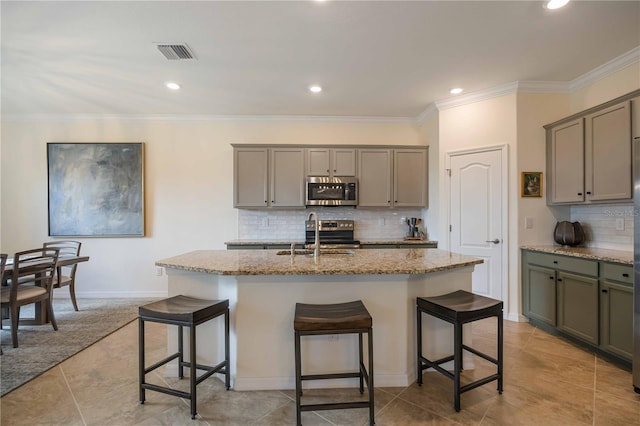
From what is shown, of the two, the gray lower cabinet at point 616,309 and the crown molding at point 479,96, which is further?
the crown molding at point 479,96

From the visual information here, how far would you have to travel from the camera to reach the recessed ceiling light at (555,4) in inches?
82.2

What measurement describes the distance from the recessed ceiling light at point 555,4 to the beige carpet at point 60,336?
476cm

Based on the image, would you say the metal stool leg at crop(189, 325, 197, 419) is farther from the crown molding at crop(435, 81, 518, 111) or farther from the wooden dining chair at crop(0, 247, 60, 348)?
the crown molding at crop(435, 81, 518, 111)

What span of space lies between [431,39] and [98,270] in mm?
5311

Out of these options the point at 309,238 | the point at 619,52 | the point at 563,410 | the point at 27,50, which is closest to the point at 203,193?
the point at 309,238

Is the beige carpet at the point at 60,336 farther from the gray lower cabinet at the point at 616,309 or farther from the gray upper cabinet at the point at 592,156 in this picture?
the gray upper cabinet at the point at 592,156

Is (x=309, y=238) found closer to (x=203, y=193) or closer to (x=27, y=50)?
(x=203, y=193)

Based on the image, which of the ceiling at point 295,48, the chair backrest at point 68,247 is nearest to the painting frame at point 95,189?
the chair backrest at point 68,247

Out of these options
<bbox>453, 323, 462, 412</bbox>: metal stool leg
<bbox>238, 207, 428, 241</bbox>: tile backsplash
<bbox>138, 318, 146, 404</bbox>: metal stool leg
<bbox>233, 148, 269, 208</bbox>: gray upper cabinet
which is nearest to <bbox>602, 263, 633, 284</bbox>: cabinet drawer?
<bbox>453, 323, 462, 412</bbox>: metal stool leg

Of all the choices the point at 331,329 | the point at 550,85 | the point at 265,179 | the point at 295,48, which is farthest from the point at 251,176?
the point at 550,85

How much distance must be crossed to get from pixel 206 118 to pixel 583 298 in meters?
5.07

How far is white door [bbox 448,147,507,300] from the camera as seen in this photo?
11.5 feet

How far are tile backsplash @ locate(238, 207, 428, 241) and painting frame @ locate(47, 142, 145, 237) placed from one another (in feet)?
5.34

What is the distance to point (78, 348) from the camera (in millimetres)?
2705
